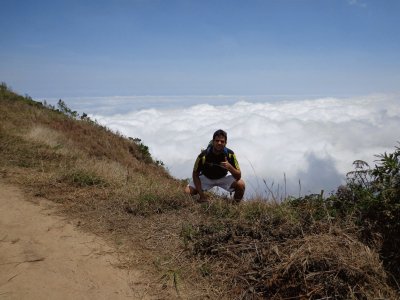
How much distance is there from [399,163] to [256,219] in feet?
5.53

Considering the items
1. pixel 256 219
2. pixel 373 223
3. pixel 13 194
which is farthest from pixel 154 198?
pixel 373 223

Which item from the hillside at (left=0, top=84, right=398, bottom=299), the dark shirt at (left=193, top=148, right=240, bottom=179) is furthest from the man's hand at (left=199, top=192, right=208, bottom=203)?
the dark shirt at (left=193, top=148, right=240, bottom=179)

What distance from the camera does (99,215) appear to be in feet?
15.4

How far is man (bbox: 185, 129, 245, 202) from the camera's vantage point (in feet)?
19.1

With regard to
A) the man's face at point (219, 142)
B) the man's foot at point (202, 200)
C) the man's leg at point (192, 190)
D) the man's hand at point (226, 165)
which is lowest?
the man's foot at point (202, 200)

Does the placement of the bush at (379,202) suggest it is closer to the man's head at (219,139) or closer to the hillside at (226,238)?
the hillside at (226,238)

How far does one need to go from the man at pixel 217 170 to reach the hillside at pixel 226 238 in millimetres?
685

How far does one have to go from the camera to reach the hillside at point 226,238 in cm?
305

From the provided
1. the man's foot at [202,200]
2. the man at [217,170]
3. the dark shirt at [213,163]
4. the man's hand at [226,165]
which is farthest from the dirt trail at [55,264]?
the dark shirt at [213,163]

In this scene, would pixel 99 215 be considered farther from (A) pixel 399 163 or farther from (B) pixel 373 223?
(A) pixel 399 163

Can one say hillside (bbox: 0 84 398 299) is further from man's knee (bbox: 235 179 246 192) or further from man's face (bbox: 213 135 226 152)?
man's face (bbox: 213 135 226 152)

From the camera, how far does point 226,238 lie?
12.7ft

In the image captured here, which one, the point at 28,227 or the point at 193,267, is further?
the point at 28,227

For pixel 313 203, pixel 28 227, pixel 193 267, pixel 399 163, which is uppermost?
pixel 399 163
